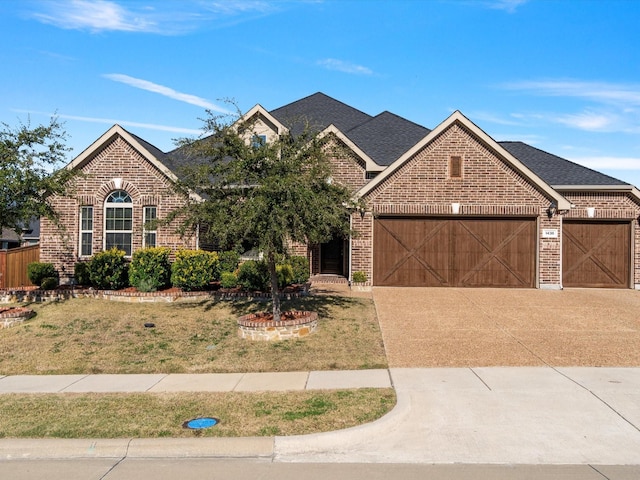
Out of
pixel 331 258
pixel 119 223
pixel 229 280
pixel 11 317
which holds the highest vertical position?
pixel 119 223

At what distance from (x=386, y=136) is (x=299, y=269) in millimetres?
8862

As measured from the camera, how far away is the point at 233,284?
15.3 m

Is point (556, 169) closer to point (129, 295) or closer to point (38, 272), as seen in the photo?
point (129, 295)

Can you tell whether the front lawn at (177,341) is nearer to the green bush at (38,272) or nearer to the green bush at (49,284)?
the green bush at (49,284)

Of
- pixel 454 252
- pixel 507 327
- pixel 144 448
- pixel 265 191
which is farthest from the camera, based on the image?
pixel 454 252

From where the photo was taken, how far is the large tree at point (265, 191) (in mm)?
9992

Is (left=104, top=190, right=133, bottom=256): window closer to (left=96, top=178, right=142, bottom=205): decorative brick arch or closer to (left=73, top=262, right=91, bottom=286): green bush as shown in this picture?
(left=96, top=178, right=142, bottom=205): decorative brick arch

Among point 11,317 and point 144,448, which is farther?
point 11,317

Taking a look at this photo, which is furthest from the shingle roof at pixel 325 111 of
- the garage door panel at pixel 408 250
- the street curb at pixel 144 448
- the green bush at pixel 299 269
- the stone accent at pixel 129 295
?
the street curb at pixel 144 448

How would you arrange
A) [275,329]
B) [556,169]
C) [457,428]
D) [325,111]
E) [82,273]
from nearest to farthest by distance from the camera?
[457,428], [275,329], [82,273], [556,169], [325,111]

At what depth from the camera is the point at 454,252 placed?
665 inches

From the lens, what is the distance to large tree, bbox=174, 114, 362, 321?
9992 millimetres

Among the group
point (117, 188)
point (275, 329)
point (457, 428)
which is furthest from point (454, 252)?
point (117, 188)

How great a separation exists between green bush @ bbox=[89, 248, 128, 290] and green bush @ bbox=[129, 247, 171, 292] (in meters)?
0.53
